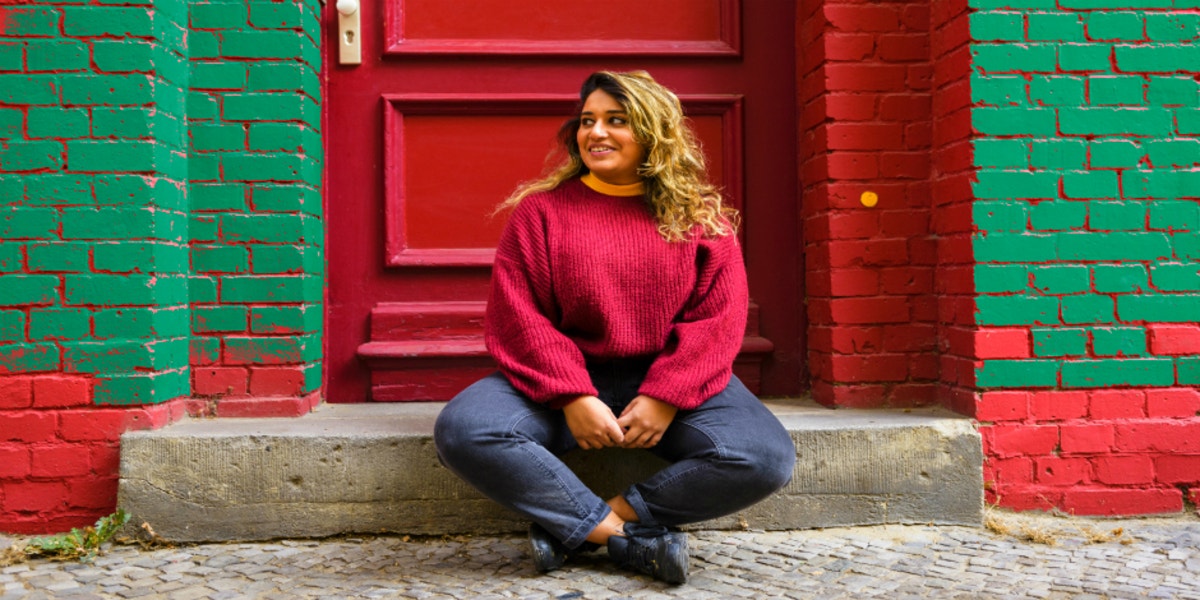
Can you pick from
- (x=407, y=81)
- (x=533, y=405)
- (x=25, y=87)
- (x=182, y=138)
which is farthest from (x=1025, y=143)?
(x=25, y=87)

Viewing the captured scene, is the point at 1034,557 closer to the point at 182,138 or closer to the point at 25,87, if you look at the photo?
the point at 182,138

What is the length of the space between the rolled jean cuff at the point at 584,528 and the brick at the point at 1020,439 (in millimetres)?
1226

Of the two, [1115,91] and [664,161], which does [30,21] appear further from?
[1115,91]

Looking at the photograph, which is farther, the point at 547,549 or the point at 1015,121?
the point at 1015,121

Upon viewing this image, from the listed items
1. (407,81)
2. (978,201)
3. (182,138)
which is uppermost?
(407,81)

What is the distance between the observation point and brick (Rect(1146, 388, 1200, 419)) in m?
2.91

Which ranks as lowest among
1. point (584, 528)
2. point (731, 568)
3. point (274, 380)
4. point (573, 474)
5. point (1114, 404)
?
point (731, 568)

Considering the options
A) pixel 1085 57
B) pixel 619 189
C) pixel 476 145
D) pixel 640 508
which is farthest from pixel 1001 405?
pixel 476 145

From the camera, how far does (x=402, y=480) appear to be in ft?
9.16

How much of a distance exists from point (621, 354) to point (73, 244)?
1597 millimetres

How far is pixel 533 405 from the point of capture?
2.58m

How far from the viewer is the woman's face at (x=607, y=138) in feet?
8.70

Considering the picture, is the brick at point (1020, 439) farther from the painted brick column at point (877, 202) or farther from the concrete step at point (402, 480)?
the painted brick column at point (877, 202)

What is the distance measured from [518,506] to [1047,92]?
196cm
